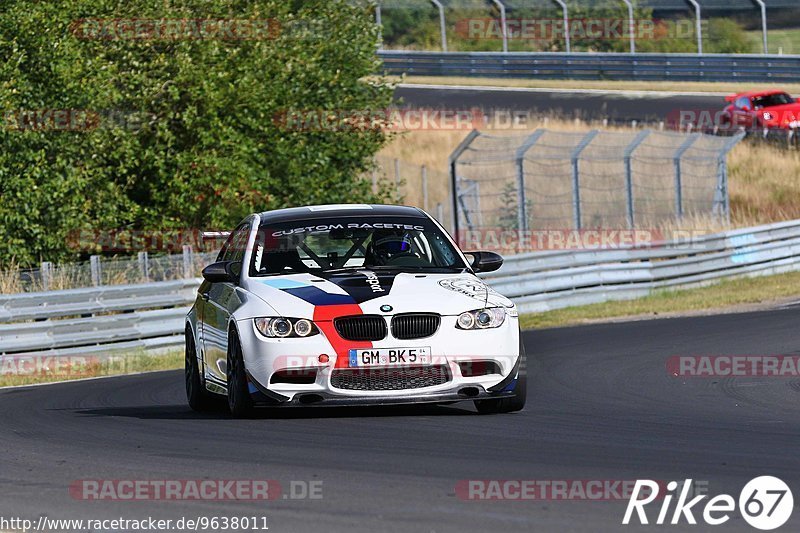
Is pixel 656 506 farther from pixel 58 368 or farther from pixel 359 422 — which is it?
pixel 58 368

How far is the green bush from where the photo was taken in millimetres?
22969

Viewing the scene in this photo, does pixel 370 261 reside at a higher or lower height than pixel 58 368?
higher

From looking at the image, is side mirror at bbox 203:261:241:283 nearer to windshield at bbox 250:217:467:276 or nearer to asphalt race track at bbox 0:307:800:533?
windshield at bbox 250:217:467:276

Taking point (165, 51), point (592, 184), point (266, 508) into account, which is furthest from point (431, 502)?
point (592, 184)

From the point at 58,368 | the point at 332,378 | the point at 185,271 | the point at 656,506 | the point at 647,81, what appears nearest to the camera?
the point at 656,506

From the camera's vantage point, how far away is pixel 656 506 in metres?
6.42

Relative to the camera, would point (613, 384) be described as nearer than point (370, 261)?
No

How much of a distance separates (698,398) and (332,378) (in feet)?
10.1

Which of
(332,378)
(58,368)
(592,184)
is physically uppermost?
(332,378)

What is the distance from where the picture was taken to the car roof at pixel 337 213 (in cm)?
1105

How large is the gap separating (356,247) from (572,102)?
36.8 meters

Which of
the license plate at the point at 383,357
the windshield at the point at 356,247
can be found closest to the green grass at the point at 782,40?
the windshield at the point at 356,247

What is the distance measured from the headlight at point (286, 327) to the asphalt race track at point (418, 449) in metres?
0.59

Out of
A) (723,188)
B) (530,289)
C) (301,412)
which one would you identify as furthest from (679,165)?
(301,412)
